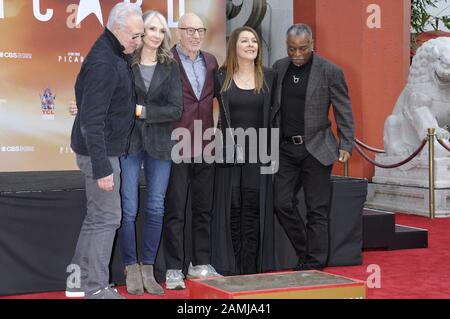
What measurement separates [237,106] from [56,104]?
4210mm

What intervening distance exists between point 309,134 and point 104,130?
120cm

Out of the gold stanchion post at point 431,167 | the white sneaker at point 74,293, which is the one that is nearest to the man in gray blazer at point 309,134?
the white sneaker at point 74,293

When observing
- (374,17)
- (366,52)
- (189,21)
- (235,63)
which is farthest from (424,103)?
(189,21)

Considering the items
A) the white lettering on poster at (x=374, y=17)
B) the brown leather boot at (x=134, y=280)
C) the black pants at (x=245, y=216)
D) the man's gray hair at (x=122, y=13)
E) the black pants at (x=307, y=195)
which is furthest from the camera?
the white lettering on poster at (x=374, y=17)

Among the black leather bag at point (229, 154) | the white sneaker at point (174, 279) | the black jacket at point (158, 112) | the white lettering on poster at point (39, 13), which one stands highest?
the white lettering on poster at point (39, 13)

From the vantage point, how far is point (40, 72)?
7359 mm

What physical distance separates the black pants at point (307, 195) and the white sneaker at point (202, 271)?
459mm

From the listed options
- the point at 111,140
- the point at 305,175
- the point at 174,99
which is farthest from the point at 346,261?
the point at 111,140

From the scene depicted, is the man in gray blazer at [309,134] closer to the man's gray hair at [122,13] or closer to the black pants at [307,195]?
the black pants at [307,195]

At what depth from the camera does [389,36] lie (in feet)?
27.1

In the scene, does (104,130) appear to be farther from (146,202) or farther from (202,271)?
(202,271)

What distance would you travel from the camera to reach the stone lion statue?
6887 millimetres

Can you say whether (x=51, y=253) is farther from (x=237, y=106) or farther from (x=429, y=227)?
(x=429, y=227)

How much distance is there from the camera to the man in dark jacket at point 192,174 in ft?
11.8
